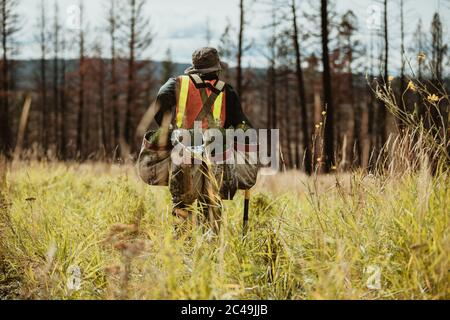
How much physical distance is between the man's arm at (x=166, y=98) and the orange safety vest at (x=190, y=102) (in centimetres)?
5

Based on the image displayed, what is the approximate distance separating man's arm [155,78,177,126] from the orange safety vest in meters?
0.05

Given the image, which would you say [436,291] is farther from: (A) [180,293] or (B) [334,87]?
(B) [334,87]

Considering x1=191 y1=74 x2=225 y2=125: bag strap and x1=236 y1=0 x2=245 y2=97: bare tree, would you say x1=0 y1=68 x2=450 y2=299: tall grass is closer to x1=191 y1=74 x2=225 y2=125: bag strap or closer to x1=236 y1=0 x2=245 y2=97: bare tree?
x1=191 y1=74 x2=225 y2=125: bag strap

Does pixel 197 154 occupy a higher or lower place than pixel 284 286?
higher

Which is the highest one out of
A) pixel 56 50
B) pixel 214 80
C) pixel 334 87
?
pixel 56 50

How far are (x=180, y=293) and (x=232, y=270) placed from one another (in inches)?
26.5

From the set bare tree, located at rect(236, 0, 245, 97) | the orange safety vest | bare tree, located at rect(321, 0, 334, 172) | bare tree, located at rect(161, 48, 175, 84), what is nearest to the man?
the orange safety vest

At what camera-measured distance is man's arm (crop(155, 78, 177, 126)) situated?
3760mm

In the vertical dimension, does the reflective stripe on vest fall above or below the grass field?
above

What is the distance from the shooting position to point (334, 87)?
30.2m

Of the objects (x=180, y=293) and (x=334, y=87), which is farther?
(x=334, y=87)
